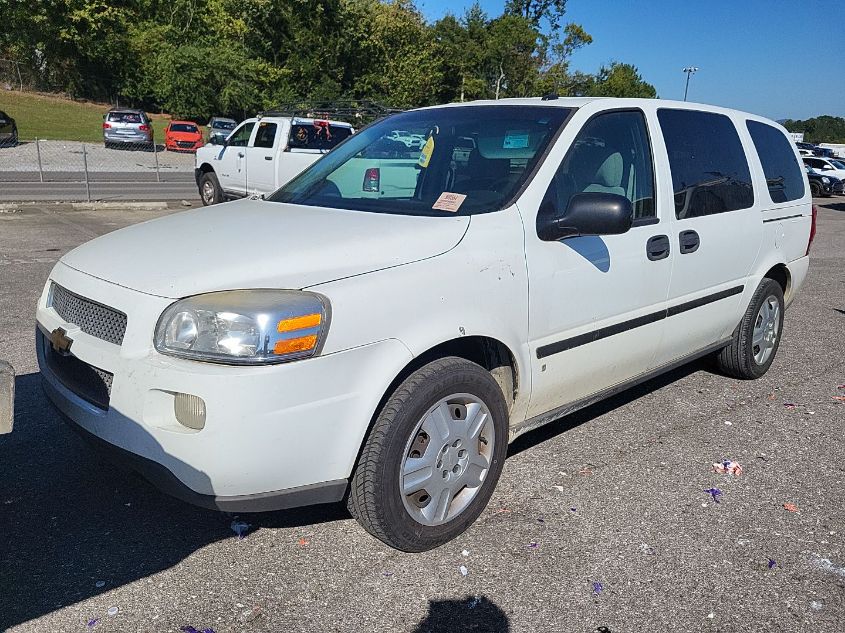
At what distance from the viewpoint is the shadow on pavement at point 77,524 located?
2.76 meters

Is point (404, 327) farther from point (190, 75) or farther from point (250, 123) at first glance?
point (190, 75)

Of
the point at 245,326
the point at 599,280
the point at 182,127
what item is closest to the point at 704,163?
the point at 599,280

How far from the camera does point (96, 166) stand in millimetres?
27453

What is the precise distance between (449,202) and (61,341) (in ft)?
5.63

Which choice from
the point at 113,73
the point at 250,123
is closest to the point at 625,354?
the point at 250,123

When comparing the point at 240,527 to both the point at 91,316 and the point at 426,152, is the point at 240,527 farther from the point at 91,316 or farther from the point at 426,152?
the point at 426,152

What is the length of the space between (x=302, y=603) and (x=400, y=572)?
1.35 ft

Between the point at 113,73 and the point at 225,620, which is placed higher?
the point at 113,73

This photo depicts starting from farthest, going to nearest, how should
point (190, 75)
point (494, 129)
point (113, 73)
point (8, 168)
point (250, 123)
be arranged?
point (113, 73) < point (190, 75) < point (8, 168) < point (250, 123) < point (494, 129)

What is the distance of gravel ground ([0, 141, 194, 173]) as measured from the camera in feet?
89.0

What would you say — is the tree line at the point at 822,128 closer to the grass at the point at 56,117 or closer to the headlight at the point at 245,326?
the grass at the point at 56,117

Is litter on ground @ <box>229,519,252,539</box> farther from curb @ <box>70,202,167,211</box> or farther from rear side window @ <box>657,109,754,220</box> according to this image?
curb @ <box>70,202,167,211</box>

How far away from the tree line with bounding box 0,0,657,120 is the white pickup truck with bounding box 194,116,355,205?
27276mm

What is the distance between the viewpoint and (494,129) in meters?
3.72
